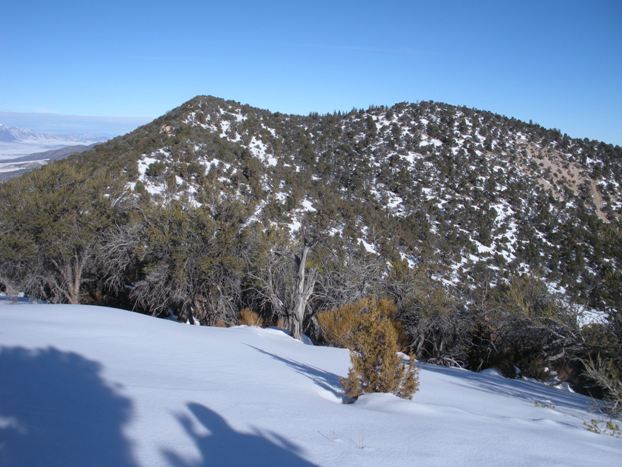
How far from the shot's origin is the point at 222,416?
3664mm

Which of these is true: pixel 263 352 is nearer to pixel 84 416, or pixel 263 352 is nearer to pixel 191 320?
pixel 84 416

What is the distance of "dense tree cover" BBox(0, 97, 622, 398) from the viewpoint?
39.6 ft

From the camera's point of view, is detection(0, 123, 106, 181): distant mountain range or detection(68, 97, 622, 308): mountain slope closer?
detection(68, 97, 622, 308): mountain slope

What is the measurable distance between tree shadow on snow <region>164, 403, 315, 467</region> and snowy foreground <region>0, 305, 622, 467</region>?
0.04 ft

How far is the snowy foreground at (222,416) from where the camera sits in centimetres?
294

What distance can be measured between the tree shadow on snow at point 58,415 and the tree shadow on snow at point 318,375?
275 cm

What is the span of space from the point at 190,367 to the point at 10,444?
2.70 meters

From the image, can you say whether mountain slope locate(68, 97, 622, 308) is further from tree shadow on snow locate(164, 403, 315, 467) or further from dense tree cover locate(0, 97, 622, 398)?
tree shadow on snow locate(164, 403, 315, 467)

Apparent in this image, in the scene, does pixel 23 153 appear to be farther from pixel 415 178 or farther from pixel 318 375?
pixel 318 375

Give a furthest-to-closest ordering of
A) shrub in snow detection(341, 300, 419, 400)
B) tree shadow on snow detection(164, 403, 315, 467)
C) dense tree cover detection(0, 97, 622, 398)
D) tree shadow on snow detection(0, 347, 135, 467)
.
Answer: dense tree cover detection(0, 97, 622, 398), shrub in snow detection(341, 300, 419, 400), tree shadow on snow detection(164, 403, 315, 467), tree shadow on snow detection(0, 347, 135, 467)

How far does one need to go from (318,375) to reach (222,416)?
9.54 feet

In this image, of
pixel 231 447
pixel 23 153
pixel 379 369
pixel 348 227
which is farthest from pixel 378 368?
pixel 23 153

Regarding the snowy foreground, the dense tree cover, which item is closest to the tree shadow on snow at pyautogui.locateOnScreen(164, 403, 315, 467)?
the snowy foreground

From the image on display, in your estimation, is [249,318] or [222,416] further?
[249,318]
